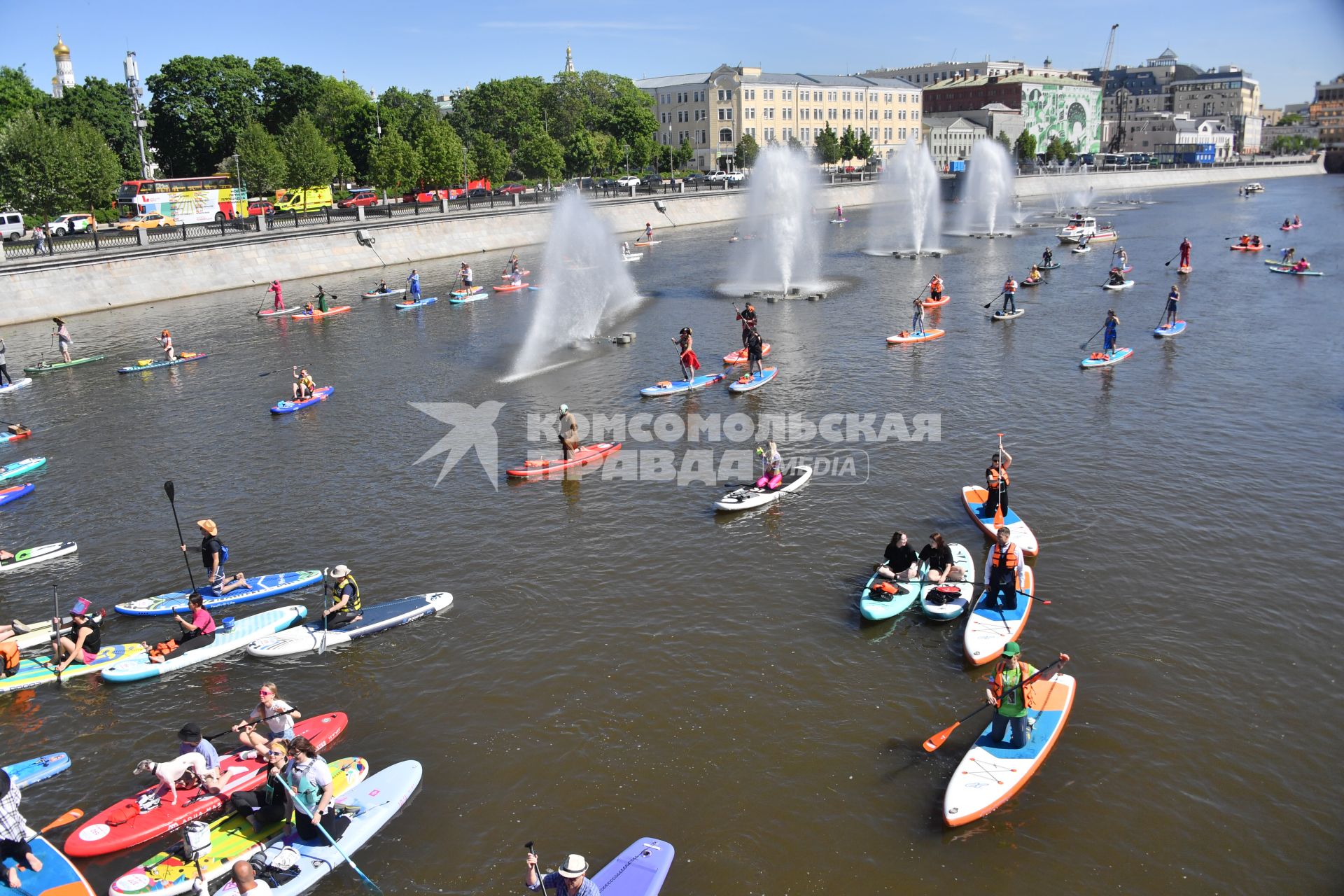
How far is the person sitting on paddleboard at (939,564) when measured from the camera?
22.5 metres

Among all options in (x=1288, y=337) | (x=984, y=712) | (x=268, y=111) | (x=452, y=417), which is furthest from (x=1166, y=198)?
(x=984, y=712)

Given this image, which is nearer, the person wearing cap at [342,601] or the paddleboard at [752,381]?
the person wearing cap at [342,601]

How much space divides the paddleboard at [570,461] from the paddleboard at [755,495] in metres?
5.97

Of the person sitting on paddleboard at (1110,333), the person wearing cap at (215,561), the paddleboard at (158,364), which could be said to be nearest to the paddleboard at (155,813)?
the person wearing cap at (215,561)

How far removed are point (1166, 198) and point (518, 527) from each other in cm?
16298

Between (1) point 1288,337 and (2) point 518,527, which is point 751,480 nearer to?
(2) point 518,527

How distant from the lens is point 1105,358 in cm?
4369

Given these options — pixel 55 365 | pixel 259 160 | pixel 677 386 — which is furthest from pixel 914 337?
pixel 259 160

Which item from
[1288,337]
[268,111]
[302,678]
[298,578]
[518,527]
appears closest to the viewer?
[302,678]

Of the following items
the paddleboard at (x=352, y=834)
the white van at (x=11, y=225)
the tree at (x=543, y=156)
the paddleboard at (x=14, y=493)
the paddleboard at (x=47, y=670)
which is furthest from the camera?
the tree at (x=543, y=156)

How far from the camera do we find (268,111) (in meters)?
128

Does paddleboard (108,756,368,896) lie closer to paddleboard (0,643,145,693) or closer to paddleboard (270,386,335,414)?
paddleboard (0,643,145,693)

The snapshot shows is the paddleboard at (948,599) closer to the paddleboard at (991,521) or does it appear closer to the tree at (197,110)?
the paddleboard at (991,521)

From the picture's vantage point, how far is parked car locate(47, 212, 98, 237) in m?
83.7
